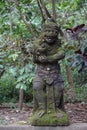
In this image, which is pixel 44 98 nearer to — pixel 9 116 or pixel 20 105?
pixel 9 116

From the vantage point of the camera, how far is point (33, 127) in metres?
4.86

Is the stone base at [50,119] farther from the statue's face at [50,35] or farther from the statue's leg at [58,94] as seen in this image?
the statue's face at [50,35]

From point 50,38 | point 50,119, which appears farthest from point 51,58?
point 50,119

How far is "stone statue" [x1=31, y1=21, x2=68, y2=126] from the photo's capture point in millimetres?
4875

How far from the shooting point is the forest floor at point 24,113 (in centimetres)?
560

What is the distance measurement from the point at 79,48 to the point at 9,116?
1.64 meters

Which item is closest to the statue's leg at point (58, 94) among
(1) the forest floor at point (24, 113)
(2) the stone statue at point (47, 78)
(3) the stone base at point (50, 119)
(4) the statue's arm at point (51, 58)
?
(2) the stone statue at point (47, 78)

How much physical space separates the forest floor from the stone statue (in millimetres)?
441

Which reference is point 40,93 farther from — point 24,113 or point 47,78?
point 24,113

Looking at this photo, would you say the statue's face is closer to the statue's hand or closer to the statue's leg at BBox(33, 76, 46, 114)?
the statue's hand

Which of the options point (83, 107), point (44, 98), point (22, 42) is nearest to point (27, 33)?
point (22, 42)

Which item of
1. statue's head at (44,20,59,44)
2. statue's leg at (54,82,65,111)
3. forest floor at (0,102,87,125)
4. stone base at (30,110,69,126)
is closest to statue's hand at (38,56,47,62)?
statue's head at (44,20,59,44)

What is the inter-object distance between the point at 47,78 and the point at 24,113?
1726 mm

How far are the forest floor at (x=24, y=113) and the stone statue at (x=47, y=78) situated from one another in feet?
1.45
